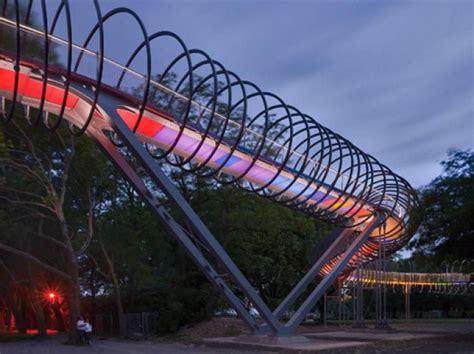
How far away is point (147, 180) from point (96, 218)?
3.53 metres

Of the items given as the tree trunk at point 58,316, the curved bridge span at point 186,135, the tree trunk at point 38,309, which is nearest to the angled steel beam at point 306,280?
the curved bridge span at point 186,135

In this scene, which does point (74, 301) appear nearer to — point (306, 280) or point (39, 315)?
point (39, 315)

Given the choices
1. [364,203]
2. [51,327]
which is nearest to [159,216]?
[364,203]

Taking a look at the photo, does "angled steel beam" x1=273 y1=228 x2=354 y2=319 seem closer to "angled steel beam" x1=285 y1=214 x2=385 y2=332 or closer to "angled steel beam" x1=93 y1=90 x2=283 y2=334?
"angled steel beam" x1=285 y1=214 x2=385 y2=332

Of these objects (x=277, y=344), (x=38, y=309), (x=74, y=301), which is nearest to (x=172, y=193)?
(x=277, y=344)

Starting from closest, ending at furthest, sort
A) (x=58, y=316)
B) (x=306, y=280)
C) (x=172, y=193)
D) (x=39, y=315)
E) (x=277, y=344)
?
1. (x=172, y=193)
2. (x=277, y=344)
3. (x=306, y=280)
4. (x=39, y=315)
5. (x=58, y=316)

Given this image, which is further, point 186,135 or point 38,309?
point 38,309

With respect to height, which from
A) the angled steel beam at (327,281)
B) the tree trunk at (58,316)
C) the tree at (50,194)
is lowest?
the tree trunk at (58,316)

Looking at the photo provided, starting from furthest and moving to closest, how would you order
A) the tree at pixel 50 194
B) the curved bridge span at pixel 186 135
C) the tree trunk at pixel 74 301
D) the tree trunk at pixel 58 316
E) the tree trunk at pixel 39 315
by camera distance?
the tree trunk at pixel 58 316 < the tree trunk at pixel 39 315 < the tree trunk at pixel 74 301 < the tree at pixel 50 194 < the curved bridge span at pixel 186 135

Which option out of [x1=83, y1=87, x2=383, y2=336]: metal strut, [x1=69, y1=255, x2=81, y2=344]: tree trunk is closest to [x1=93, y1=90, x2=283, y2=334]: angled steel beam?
[x1=83, y1=87, x2=383, y2=336]: metal strut

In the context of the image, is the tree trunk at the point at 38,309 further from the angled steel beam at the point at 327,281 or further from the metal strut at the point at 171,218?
the metal strut at the point at 171,218

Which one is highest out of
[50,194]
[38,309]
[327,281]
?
[50,194]

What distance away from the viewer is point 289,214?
37250 millimetres

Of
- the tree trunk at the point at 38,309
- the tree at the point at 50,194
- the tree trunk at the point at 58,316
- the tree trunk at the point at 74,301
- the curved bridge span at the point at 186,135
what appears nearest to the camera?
the curved bridge span at the point at 186,135
